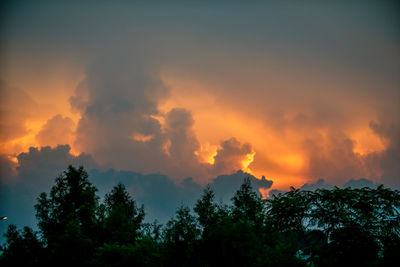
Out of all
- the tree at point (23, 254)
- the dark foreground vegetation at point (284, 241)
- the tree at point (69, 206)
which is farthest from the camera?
the tree at point (69, 206)

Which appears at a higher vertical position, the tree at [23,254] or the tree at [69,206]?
the tree at [69,206]

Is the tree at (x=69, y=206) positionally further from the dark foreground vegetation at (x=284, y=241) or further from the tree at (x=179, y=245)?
the tree at (x=179, y=245)

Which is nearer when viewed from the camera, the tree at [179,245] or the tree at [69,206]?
the tree at [179,245]

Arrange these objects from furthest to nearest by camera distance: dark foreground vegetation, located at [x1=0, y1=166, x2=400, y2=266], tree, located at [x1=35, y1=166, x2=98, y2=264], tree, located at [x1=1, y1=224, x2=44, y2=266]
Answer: tree, located at [x1=35, y1=166, x2=98, y2=264] < tree, located at [x1=1, y1=224, x2=44, y2=266] < dark foreground vegetation, located at [x1=0, y1=166, x2=400, y2=266]

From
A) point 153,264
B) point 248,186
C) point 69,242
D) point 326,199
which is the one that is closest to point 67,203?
point 69,242

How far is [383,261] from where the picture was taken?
51.2 feet

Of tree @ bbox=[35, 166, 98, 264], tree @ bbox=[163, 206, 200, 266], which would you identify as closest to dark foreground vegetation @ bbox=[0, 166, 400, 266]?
tree @ bbox=[163, 206, 200, 266]

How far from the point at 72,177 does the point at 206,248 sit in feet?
89.9

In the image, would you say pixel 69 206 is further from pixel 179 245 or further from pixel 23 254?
pixel 179 245

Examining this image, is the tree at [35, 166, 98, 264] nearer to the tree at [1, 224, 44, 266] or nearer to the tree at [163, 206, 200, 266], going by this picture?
the tree at [1, 224, 44, 266]

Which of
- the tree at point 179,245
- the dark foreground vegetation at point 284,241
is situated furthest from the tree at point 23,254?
the tree at point 179,245

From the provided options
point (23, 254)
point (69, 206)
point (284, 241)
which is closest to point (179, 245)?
point (284, 241)

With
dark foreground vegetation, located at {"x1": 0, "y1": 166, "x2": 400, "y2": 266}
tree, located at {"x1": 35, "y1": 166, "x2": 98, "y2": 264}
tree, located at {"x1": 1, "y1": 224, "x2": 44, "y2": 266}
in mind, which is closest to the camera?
dark foreground vegetation, located at {"x1": 0, "y1": 166, "x2": 400, "y2": 266}

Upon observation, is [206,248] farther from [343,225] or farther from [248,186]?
[248,186]
